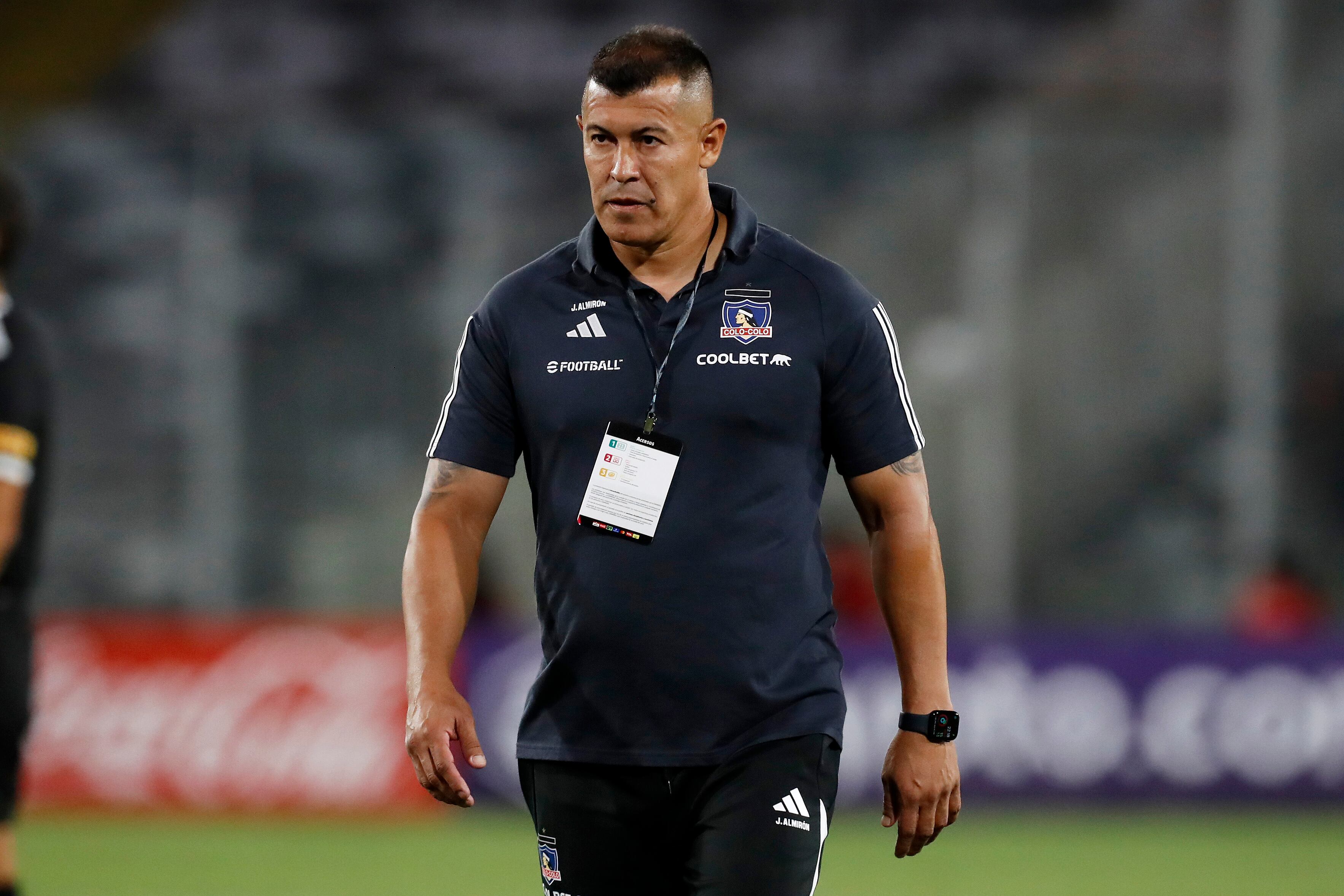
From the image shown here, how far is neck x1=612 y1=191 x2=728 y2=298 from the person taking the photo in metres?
3.39

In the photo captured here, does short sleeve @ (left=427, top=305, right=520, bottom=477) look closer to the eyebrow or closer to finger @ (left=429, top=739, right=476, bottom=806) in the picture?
the eyebrow

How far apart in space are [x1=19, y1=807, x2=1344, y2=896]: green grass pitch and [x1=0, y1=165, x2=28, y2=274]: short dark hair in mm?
3860

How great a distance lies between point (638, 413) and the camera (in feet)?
10.7

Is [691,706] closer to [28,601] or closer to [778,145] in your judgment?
[28,601]

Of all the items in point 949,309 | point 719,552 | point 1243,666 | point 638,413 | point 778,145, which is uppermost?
point 778,145

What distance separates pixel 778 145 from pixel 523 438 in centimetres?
953

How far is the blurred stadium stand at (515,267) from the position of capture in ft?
39.5

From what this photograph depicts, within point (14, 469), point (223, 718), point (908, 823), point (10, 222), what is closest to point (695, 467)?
point (908, 823)

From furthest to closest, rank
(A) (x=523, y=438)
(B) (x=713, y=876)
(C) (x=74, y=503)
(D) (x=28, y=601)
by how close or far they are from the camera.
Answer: (C) (x=74, y=503)
(D) (x=28, y=601)
(A) (x=523, y=438)
(B) (x=713, y=876)

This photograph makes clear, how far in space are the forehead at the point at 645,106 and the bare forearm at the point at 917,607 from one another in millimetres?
848

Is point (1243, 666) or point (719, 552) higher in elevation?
point (719, 552)

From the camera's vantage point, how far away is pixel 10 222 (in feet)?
15.3

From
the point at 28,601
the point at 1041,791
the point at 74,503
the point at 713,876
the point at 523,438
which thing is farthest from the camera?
the point at 74,503

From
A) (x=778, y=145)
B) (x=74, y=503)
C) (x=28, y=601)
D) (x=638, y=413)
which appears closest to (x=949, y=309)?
(x=778, y=145)
